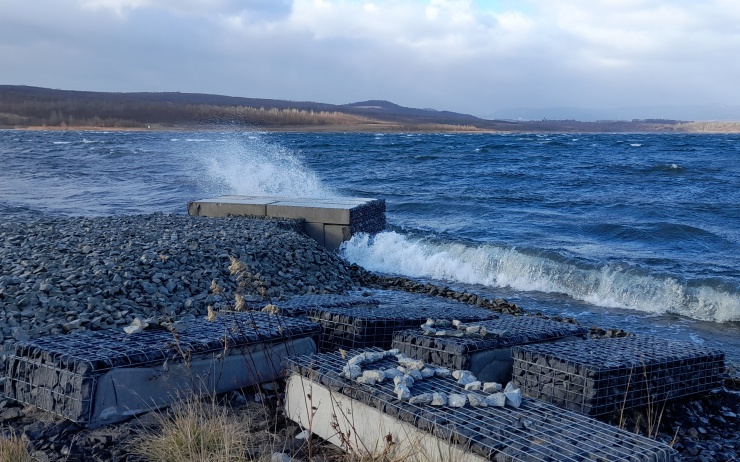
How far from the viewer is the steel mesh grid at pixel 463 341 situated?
5.07 metres

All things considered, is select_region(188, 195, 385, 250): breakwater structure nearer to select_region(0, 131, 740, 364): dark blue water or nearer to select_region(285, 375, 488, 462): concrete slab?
select_region(0, 131, 740, 364): dark blue water

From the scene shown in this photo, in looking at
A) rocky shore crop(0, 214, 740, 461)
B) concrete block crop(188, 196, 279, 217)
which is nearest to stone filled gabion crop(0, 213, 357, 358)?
rocky shore crop(0, 214, 740, 461)

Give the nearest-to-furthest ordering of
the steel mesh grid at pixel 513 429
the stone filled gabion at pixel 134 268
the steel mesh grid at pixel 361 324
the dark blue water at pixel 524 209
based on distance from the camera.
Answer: the steel mesh grid at pixel 513 429
the steel mesh grid at pixel 361 324
the stone filled gabion at pixel 134 268
the dark blue water at pixel 524 209

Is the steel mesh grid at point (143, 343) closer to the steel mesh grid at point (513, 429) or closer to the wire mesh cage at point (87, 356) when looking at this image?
the wire mesh cage at point (87, 356)

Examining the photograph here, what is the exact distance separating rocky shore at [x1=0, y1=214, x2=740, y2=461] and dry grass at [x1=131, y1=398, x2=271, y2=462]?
0.18 metres

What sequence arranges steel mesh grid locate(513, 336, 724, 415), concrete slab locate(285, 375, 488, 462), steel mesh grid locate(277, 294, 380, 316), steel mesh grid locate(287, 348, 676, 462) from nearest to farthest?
1. steel mesh grid locate(287, 348, 676, 462)
2. concrete slab locate(285, 375, 488, 462)
3. steel mesh grid locate(513, 336, 724, 415)
4. steel mesh grid locate(277, 294, 380, 316)

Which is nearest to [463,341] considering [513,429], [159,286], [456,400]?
[456,400]

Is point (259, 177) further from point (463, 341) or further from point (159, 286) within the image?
point (463, 341)

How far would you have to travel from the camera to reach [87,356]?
4.44m

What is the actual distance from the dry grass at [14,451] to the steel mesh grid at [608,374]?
10.5 ft

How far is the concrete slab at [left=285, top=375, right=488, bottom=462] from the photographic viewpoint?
11.1ft

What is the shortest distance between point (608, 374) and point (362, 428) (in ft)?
6.17

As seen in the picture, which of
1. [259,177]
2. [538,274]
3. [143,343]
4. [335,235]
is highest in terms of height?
[143,343]

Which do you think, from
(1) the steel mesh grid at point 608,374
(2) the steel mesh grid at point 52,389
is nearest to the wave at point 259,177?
(1) the steel mesh grid at point 608,374
